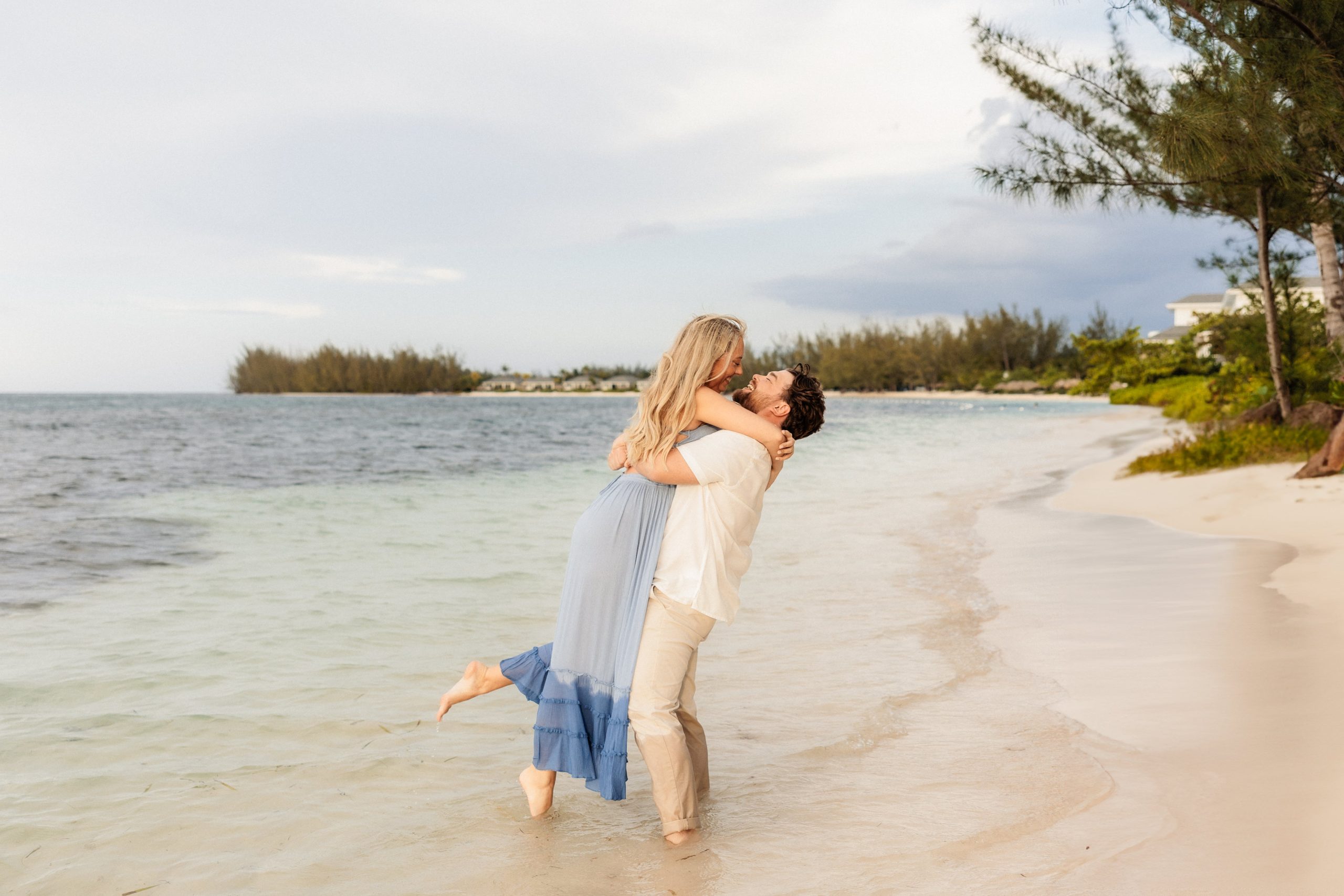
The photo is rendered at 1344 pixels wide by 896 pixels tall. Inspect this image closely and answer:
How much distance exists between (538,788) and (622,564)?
86 cm

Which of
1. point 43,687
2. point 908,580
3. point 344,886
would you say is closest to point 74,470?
point 43,687

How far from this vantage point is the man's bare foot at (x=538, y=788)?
324cm

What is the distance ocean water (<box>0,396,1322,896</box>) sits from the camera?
3021mm

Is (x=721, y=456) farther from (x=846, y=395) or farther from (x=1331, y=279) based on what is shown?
(x=846, y=395)

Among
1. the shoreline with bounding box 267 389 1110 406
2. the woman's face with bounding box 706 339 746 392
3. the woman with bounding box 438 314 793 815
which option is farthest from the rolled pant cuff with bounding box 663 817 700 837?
the shoreline with bounding box 267 389 1110 406

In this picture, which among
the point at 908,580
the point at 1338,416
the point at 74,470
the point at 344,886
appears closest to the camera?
the point at 344,886

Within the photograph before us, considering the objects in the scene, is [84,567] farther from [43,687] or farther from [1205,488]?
[1205,488]

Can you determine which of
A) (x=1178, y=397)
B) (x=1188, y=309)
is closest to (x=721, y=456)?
(x=1178, y=397)

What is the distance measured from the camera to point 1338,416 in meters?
11.7

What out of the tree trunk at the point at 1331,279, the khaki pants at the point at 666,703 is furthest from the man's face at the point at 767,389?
the tree trunk at the point at 1331,279

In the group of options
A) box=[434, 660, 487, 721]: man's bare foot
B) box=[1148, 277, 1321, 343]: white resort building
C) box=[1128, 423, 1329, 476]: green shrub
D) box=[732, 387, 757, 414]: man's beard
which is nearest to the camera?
box=[732, 387, 757, 414]: man's beard

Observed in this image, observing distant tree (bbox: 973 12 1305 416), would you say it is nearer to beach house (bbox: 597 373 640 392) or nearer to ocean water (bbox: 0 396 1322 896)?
ocean water (bbox: 0 396 1322 896)

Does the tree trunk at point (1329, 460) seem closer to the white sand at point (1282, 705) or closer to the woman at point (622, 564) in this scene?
the white sand at point (1282, 705)

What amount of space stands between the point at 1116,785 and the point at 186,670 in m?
4.71
